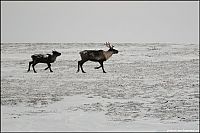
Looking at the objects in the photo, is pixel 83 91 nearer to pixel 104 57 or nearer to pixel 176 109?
pixel 104 57

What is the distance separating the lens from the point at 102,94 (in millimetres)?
6270

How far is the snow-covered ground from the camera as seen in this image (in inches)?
197

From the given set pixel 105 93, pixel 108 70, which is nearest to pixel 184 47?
pixel 108 70

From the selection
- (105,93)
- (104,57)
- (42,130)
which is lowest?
(42,130)

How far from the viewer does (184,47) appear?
1063cm

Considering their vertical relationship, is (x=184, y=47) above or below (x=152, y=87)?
above

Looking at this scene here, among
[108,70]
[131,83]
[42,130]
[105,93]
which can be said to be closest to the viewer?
[42,130]

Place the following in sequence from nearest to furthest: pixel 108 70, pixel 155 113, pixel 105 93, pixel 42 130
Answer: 1. pixel 42 130
2. pixel 155 113
3. pixel 105 93
4. pixel 108 70

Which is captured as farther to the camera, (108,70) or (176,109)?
(108,70)

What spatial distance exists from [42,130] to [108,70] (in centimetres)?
325

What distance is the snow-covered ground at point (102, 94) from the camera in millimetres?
5008

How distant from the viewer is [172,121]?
5113 millimetres

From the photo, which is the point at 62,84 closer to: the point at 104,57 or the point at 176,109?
the point at 104,57

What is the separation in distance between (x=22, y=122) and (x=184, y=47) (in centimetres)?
714
